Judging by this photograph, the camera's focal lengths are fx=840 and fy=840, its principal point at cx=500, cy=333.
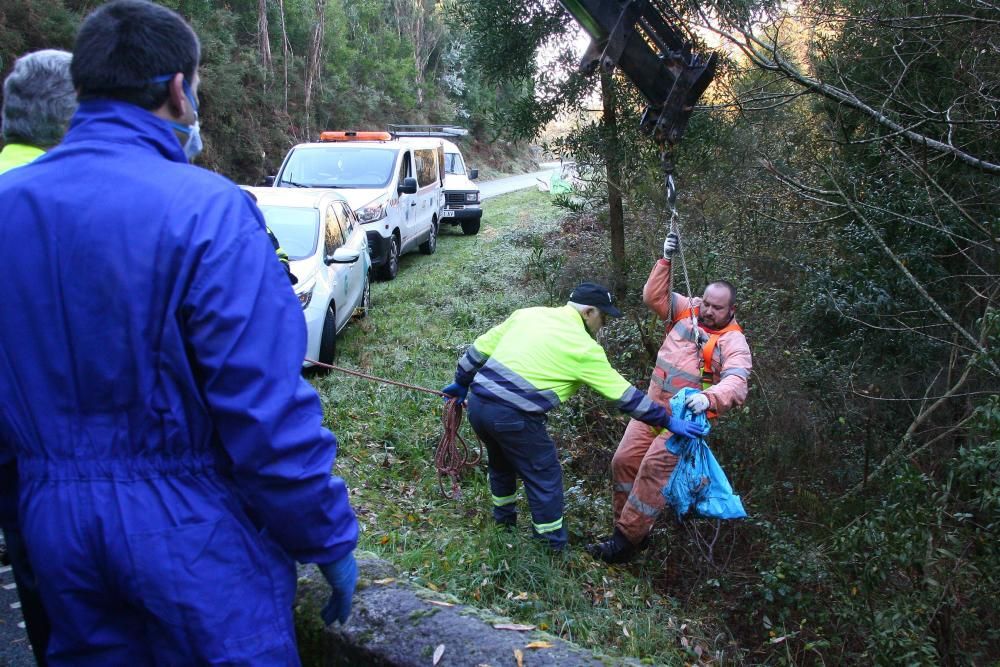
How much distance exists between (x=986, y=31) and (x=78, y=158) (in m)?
5.81

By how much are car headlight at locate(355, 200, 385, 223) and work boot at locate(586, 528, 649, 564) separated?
7822 millimetres

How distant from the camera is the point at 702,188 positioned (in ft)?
32.0

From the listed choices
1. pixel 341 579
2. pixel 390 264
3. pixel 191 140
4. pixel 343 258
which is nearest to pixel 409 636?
pixel 341 579

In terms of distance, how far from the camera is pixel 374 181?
42.3 ft

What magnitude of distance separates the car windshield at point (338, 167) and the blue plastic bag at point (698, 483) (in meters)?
9.01

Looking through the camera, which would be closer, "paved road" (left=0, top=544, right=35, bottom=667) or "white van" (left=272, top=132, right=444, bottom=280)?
"paved road" (left=0, top=544, right=35, bottom=667)

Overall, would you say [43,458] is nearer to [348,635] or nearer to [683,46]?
[348,635]

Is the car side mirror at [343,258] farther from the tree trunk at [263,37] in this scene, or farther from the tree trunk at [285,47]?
the tree trunk at [285,47]

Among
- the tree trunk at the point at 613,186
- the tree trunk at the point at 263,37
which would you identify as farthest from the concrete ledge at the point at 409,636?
the tree trunk at the point at 263,37

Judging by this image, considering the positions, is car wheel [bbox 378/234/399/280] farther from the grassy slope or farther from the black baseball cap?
the black baseball cap

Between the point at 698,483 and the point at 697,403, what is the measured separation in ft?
1.48

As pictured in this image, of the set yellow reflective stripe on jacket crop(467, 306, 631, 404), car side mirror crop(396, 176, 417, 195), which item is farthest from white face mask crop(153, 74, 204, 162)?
car side mirror crop(396, 176, 417, 195)

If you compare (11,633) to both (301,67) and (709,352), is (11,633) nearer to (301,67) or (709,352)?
(709,352)

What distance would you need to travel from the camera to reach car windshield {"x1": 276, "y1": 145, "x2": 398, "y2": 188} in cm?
1273
